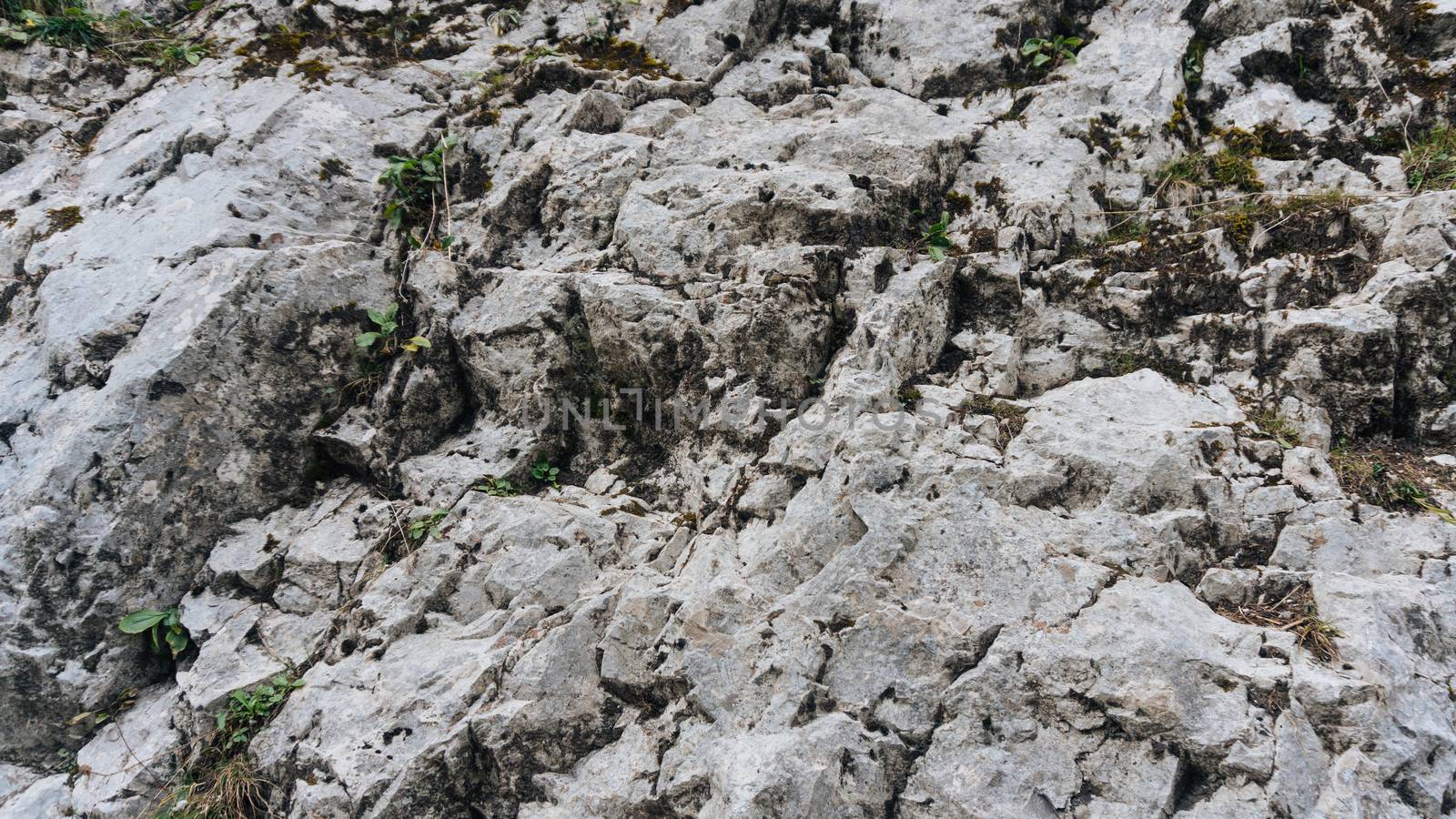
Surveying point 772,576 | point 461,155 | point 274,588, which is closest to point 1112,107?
point 772,576

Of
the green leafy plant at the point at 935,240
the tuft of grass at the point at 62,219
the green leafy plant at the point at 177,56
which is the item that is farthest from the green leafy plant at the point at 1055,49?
the tuft of grass at the point at 62,219

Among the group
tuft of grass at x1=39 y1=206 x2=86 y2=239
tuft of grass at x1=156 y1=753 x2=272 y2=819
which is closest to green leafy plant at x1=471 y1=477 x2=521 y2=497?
tuft of grass at x1=156 y1=753 x2=272 y2=819

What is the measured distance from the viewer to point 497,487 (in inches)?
241

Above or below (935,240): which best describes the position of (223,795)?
below

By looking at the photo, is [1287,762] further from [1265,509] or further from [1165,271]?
[1165,271]

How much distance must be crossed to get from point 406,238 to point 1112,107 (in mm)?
6954

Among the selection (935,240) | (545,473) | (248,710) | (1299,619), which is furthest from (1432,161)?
(248,710)

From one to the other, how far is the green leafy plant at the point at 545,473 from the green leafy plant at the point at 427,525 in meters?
0.75

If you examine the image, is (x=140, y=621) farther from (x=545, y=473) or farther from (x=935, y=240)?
(x=935, y=240)

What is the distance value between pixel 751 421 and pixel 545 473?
180 cm

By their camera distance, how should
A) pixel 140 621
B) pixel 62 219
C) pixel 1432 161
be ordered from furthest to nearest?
1. pixel 62 219
2. pixel 1432 161
3. pixel 140 621

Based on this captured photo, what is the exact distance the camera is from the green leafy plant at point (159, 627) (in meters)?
5.68

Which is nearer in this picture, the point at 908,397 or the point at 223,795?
the point at 223,795

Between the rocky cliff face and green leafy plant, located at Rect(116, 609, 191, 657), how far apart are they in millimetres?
61
